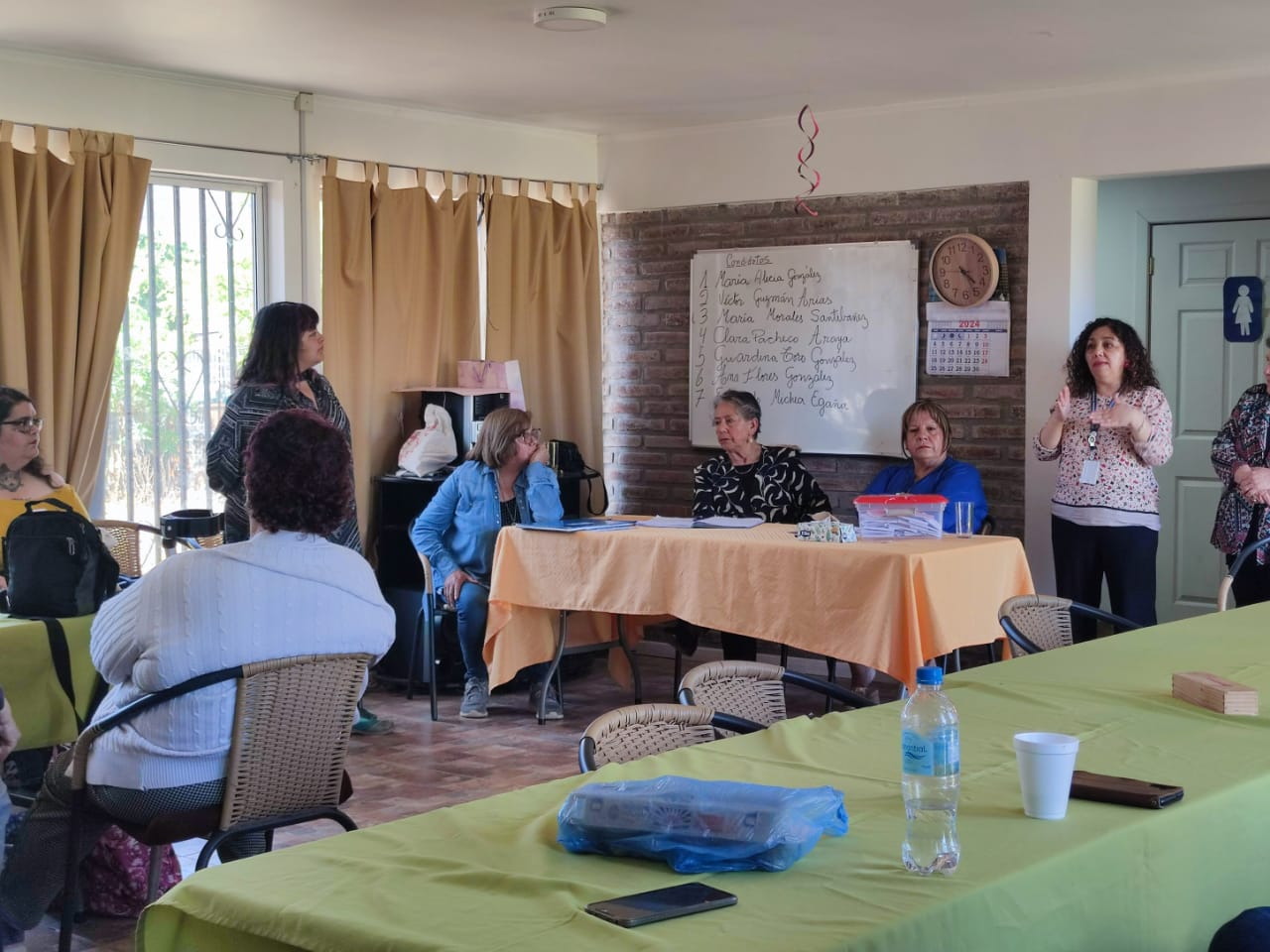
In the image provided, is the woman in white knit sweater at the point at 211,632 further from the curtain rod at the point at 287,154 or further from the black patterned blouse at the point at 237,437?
the curtain rod at the point at 287,154

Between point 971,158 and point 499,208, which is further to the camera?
point 499,208

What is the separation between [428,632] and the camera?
5777 millimetres

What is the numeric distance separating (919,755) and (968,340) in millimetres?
4531

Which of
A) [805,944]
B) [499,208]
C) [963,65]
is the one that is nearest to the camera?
[805,944]

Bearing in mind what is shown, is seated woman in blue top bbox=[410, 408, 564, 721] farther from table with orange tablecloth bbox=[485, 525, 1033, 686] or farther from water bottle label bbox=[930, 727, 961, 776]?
water bottle label bbox=[930, 727, 961, 776]

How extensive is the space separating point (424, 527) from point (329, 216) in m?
1.47

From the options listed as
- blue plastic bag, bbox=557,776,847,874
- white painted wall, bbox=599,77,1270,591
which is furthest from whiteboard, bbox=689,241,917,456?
blue plastic bag, bbox=557,776,847,874

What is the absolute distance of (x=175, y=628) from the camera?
2.75 m

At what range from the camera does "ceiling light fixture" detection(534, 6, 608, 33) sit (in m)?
4.54

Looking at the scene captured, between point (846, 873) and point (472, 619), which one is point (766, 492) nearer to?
point (472, 619)

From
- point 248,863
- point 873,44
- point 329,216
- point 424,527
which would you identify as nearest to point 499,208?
point 329,216

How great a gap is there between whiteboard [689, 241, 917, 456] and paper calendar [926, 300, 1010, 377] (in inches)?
3.8

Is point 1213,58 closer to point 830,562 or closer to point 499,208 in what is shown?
point 830,562

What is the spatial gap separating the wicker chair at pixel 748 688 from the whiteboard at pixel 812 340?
3.55 m
